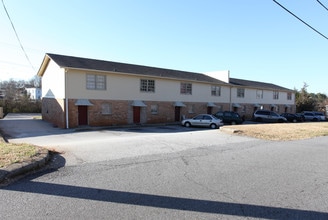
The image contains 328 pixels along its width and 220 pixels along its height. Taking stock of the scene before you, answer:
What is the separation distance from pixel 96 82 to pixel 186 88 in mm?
11738

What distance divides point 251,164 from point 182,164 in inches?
80.4

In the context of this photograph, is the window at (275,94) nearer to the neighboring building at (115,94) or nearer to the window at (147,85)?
the neighboring building at (115,94)

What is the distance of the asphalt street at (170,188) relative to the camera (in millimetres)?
4082

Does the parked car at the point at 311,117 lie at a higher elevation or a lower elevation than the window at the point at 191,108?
lower

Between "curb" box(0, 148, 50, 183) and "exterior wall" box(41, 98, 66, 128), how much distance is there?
15170 mm

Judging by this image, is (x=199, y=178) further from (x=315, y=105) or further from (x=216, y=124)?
(x=315, y=105)

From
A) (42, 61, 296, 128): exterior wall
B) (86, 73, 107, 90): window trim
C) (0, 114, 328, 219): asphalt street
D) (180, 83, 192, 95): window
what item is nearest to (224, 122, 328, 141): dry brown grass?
(0, 114, 328, 219): asphalt street

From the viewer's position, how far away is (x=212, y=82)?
33.4 meters

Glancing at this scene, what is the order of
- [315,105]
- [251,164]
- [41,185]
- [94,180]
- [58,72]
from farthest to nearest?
[315,105]
[58,72]
[251,164]
[94,180]
[41,185]

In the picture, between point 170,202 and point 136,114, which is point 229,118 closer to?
point 136,114

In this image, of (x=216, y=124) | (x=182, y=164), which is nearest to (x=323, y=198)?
(x=182, y=164)

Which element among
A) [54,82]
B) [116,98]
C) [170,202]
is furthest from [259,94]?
[170,202]

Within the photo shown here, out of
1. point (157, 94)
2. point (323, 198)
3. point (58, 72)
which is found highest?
point (58, 72)

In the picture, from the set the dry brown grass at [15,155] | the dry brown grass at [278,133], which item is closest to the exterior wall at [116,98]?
the dry brown grass at [278,133]
